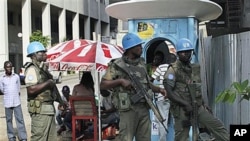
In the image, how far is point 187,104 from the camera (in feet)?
19.2

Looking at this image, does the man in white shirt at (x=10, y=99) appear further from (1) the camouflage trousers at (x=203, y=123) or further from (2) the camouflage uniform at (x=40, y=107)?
(1) the camouflage trousers at (x=203, y=123)

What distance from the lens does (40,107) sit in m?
5.94

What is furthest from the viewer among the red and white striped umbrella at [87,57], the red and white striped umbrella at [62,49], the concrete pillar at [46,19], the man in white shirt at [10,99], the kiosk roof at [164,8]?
the concrete pillar at [46,19]

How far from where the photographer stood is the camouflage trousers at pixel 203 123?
5984mm

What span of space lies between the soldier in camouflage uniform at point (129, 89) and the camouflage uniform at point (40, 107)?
3.03 ft

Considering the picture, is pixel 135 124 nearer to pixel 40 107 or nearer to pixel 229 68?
pixel 40 107

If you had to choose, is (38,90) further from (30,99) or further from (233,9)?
(233,9)

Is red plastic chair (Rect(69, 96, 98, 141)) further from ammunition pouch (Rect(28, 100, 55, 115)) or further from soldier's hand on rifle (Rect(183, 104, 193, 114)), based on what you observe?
soldier's hand on rifle (Rect(183, 104, 193, 114))

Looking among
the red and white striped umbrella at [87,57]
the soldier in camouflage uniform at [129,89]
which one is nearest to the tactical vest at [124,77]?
the soldier in camouflage uniform at [129,89]

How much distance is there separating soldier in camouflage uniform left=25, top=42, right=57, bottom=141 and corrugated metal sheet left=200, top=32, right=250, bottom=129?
6.88 feet

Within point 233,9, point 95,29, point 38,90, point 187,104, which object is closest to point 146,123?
point 187,104

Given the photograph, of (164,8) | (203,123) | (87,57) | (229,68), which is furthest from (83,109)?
(203,123)

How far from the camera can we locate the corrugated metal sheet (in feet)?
22.8

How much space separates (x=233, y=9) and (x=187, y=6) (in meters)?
9.52
